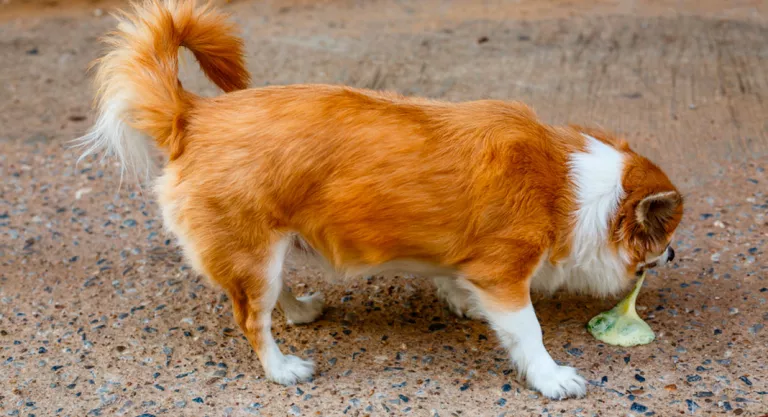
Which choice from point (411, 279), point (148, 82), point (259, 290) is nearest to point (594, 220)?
point (411, 279)

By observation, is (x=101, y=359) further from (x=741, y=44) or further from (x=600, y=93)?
(x=741, y=44)

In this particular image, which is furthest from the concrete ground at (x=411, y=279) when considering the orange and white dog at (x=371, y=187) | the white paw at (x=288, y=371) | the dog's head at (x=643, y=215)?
the dog's head at (x=643, y=215)

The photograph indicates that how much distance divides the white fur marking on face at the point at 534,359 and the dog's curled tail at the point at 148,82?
156cm

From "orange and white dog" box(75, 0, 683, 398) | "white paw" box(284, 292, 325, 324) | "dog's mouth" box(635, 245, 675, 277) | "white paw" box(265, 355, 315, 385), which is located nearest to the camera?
"orange and white dog" box(75, 0, 683, 398)

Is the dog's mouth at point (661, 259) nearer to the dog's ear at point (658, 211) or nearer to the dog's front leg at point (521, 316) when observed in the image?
the dog's ear at point (658, 211)

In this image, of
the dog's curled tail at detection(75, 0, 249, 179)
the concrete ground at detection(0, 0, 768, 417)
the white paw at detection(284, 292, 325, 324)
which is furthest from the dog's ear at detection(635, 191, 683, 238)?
the dog's curled tail at detection(75, 0, 249, 179)

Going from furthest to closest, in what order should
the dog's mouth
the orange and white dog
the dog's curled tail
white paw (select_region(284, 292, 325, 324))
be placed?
white paw (select_region(284, 292, 325, 324)) → the dog's mouth → the dog's curled tail → the orange and white dog

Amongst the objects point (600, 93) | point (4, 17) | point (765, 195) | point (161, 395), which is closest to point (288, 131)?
point (161, 395)

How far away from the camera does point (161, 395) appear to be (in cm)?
350

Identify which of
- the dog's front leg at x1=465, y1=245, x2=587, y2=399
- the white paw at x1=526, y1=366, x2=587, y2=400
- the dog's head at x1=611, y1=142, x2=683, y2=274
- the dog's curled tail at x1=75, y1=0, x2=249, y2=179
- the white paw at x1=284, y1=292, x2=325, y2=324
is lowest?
the white paw at x1=284, y1=292, x2=325, y2=324

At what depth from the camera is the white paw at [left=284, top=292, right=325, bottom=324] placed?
4.03 metres

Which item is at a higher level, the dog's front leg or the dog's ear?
the dog's ear

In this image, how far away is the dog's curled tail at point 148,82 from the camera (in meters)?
3.41

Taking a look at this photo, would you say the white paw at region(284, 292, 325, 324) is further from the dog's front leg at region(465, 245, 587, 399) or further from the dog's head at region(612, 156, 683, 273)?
the dog's head at region(612, 156, 683, 273)
